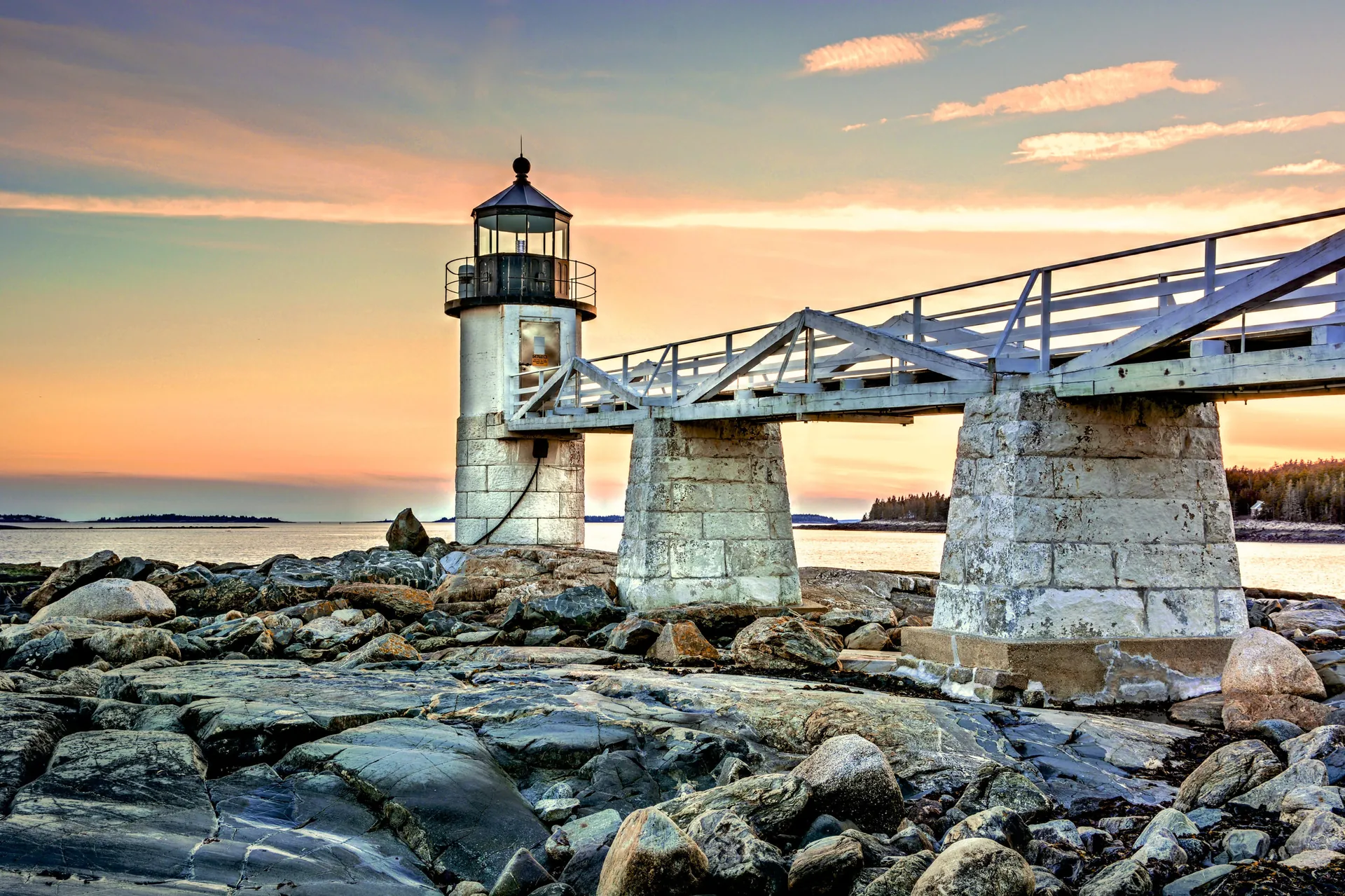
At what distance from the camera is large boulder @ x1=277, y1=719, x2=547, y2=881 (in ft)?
23.6

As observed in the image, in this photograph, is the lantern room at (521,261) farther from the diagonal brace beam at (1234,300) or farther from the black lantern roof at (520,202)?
the diagonal brace beam at (1234,300)

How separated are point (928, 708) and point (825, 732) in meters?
1.13

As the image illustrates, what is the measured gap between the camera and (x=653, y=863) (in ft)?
20.6

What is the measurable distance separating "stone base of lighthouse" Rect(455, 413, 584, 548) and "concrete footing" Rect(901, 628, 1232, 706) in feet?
56.6

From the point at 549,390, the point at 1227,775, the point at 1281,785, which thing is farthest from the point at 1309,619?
the point at 549,390

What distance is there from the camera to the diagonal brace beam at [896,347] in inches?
488

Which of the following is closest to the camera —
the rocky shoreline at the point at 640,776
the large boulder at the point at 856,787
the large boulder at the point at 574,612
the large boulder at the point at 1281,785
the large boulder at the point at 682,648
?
the rocky shoreline at the point at 640,776

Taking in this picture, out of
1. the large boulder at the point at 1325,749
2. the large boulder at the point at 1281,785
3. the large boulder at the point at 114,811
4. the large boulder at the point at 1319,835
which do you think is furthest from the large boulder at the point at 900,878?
the large boulder at the point at 114,811

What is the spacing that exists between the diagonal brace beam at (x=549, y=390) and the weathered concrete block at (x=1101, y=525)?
13286 millimetres

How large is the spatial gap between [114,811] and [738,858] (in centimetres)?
374

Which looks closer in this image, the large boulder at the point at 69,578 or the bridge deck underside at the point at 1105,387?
the bridge deck underside at the point at 1105,387

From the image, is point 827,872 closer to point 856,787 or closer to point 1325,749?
point 856,787

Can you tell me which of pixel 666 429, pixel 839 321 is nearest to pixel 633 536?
pixel 666 429

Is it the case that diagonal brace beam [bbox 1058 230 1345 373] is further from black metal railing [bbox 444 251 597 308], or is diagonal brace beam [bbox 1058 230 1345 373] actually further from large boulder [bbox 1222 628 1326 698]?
black metal railing [bbox 444 251 597 308]
